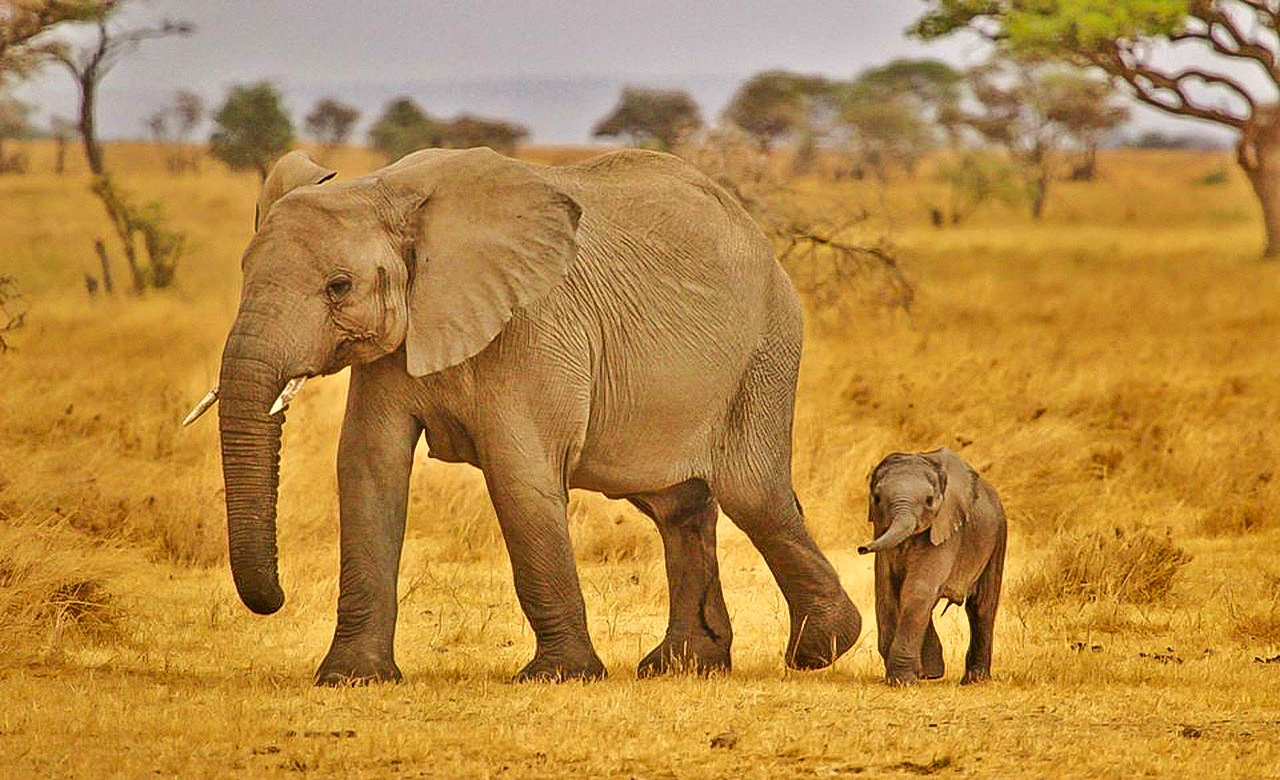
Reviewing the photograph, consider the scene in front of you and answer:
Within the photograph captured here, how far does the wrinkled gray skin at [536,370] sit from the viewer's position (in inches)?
327

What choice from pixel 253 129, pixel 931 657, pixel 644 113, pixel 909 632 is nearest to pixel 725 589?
pixel 931 657

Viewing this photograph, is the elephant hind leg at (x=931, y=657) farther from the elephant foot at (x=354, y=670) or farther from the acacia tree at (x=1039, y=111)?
the acacia tree at (x=1039, y=111)

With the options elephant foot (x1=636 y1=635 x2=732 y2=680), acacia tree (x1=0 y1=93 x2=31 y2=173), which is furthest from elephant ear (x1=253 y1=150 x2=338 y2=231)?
acacia tree (x1=0 y1=93 x2=31 y2=173)

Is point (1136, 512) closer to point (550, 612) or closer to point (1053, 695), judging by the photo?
point (1053, 695)

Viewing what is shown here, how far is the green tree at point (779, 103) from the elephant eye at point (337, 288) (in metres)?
41.9

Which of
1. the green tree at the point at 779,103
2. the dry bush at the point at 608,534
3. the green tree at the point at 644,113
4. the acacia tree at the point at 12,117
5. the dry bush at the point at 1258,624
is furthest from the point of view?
the acacia tree at the point at 12,117

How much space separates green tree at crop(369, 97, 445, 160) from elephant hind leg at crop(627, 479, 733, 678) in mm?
31205

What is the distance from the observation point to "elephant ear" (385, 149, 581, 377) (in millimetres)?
8477

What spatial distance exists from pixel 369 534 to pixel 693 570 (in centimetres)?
187

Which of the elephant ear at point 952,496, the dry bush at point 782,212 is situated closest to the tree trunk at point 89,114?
the dry bush at point 782,212

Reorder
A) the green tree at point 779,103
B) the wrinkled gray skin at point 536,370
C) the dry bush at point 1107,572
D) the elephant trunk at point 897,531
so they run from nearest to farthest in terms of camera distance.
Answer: the wrinkled gray skin at point 536,370, the elephant trunk at point 897,531, the dry bush at point 1107,572, the green tree at point 779,103

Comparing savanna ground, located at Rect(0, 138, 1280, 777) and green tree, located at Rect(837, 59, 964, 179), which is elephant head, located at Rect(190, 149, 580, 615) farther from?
green tree, located at Rect(837, 59, 964, 179)

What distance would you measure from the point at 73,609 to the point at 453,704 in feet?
8.95

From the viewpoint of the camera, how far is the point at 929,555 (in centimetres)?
904
